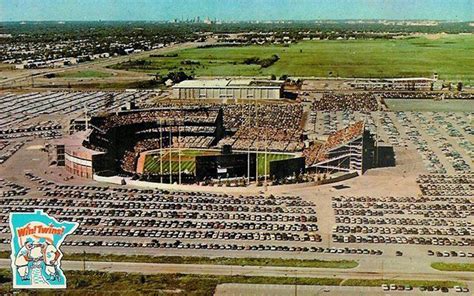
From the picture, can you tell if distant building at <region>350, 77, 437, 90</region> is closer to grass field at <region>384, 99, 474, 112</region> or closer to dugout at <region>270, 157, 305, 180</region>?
grass field at <region>384, 99, 474, 112</region>

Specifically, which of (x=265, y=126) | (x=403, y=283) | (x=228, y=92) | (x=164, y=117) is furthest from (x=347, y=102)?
(x=403, y=283)

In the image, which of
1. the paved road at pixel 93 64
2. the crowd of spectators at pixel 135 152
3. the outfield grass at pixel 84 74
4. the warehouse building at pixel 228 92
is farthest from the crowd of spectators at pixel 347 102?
the paved road at pixel 93 64

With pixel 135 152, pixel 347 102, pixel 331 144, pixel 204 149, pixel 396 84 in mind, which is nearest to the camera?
pixel 331 144

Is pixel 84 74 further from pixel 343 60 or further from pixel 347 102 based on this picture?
pixel 343 60

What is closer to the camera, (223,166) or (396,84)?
(223,166)

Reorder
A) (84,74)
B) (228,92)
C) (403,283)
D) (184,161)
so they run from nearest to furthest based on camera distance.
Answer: (403,283) < (184,161) < (228,92) < (84,74)

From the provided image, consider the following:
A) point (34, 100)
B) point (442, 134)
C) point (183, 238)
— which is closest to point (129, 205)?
point (183, 238)
